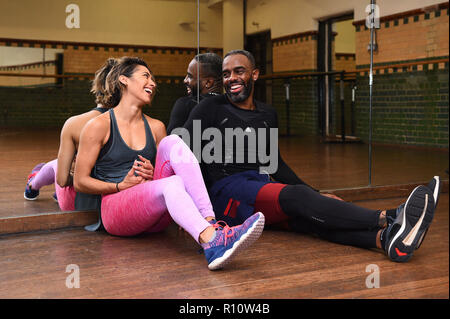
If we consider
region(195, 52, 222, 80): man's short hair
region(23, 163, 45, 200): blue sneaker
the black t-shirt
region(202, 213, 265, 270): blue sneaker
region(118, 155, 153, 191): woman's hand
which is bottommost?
region(202, 213, 265, 270): blue sneaker

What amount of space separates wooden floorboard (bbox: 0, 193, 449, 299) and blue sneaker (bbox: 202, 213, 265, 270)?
6 centimetres

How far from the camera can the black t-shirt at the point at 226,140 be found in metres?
2.63

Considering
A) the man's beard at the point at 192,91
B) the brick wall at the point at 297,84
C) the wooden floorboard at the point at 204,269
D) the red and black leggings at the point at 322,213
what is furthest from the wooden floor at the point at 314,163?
the red and black leggings at the point at 322,213

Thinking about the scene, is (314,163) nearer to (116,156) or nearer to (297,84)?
(297,84)

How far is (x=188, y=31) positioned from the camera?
10.1 ft

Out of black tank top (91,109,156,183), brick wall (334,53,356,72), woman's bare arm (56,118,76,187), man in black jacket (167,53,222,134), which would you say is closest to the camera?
black tank top (91,109,156,183)

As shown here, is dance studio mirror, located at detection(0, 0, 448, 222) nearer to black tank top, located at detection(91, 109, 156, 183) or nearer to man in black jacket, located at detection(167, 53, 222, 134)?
man in black jacket, located at detection(167, 53, 222, 134)

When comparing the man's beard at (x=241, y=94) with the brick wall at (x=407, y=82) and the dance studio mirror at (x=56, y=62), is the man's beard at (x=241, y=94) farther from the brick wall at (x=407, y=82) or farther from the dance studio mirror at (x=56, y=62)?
the brick wall at (x=407, y=82)

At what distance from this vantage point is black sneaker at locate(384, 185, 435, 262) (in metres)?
2.01

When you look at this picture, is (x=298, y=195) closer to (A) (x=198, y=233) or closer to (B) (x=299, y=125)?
(A) (x=198, y=233)

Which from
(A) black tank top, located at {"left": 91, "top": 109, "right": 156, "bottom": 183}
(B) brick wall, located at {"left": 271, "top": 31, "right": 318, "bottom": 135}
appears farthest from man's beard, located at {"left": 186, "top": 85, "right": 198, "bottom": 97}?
(A) black tank top, located at {"left": 91, "top": 109, "right": 156, "bottom": 183}

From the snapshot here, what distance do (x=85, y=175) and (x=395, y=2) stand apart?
2933mm

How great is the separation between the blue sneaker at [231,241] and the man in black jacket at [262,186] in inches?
17.3

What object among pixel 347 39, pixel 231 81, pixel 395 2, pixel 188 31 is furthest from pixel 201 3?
pixel 347 39
